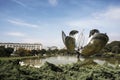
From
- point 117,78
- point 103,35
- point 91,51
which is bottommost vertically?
point 117,78

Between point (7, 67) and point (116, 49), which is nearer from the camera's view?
point (7, 67)

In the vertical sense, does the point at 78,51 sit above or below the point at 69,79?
above

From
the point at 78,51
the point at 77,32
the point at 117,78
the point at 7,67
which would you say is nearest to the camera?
the point at 117,78

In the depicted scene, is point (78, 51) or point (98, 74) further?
point (78, 51)

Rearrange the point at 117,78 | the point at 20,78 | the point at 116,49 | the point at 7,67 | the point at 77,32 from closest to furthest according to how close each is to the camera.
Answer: the point at 20,78, the point at 117,78, the point at 7,67, the point at 77,32, the point at 116,49

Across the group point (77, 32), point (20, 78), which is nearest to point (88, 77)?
point (20, 78)

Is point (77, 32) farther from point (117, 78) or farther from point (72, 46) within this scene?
point (117, 78)

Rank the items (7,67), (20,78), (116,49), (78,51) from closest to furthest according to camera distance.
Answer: (20,78), (7,67), (78,51), (116,49)

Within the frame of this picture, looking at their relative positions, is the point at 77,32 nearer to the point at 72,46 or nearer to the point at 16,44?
the point at 72,46

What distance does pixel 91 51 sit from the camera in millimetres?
13297

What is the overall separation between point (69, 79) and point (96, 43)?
28.9ft

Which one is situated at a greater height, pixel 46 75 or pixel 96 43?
pixel 96 43

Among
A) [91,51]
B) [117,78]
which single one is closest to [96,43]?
[91,51]

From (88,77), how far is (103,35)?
28.0 feet
